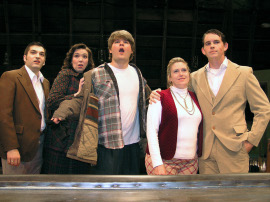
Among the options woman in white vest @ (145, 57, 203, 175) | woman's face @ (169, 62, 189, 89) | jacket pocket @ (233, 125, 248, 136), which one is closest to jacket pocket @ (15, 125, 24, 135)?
woman in white vest @ (145, 57, 203, 175)

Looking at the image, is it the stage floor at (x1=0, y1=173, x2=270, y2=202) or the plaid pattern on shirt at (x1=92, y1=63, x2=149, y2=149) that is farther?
the plaid pattern on shirt at (x1=92, y1=63, x2=149, y2=149)

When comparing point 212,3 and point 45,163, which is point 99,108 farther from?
point 212,3

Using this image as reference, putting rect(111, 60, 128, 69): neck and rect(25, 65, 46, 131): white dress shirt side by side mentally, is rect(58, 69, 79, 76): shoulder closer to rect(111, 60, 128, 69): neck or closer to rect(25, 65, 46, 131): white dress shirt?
rect(25, 65, 46, 131): white dress shirt

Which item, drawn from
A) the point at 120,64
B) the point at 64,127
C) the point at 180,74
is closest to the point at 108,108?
the point at 120,64

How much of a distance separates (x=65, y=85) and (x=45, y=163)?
71 centimetres

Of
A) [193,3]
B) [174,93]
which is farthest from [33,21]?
[174,93]

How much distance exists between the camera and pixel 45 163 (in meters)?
2.19

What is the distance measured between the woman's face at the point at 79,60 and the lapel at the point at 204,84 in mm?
1050

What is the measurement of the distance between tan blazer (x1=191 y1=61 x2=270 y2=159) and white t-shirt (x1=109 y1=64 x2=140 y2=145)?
19.9 inches

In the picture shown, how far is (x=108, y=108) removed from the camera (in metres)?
1.85

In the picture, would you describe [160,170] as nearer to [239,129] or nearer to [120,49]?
[239,129]

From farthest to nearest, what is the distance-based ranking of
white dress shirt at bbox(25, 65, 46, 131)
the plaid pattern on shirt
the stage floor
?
white dress shirt at bbox(25, 65, 46, 131) < the plaid pattern on shirt < the stage floor

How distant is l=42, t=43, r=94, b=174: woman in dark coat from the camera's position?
2.08m

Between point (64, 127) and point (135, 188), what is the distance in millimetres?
1225
